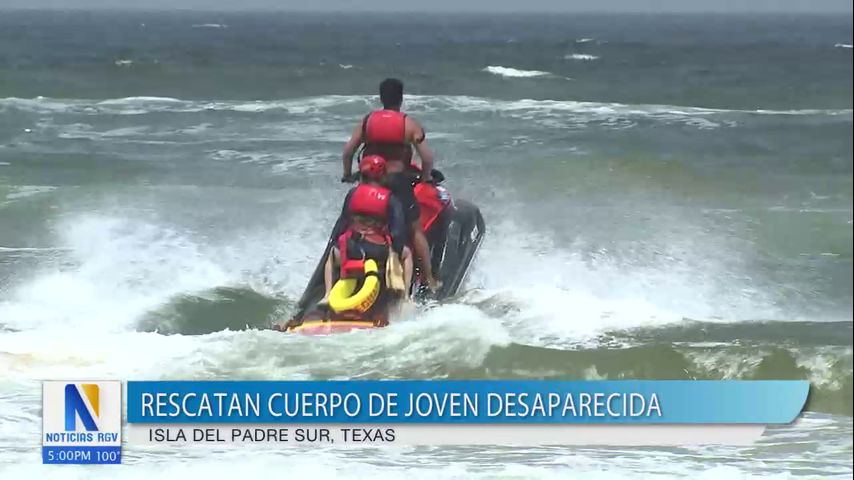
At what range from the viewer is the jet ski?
5.62 meters

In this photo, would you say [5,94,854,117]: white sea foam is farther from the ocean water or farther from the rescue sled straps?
the rescue sled straps

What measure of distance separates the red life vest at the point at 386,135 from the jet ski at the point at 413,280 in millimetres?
313

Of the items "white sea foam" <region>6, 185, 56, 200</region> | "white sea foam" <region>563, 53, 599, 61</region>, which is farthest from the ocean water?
"white sea foam" <region>563, 53, 599, 61</region>

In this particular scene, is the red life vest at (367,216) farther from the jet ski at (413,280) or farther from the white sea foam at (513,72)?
the white sea foam at (513,72)

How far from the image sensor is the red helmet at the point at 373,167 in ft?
18.5

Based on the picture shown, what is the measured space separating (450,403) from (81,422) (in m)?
1.97

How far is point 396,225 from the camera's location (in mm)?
5770

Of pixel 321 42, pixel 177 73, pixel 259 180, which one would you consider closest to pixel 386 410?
pixel 259 180

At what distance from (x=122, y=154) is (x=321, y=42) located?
21.6 metres

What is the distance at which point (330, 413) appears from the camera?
482 cm

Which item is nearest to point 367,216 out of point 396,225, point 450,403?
point 396,225

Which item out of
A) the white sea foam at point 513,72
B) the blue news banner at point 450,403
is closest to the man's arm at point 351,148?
the blue news banner at point 450,403

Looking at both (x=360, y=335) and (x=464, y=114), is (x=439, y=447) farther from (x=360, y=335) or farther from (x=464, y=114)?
(x=464, y=114)

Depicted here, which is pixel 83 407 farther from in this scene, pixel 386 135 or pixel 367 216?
pixel 386 135
